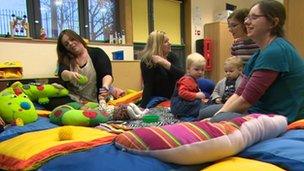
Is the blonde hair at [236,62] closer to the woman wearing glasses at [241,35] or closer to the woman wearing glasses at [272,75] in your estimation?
the woman wearing glasses at [241,35]

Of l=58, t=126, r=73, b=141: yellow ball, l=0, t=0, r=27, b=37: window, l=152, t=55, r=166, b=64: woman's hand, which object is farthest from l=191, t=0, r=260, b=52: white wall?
l=58, t=126, r=73, b=141: yellow ball

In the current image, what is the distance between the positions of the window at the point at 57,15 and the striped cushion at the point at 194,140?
3.08 m

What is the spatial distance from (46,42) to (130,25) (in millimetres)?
1339

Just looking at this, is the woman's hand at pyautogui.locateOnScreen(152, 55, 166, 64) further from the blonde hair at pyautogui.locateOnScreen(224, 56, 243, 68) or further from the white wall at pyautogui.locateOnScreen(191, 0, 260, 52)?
the white wall at pyautogui.locateOnScreen(191, 0, 260, 52)

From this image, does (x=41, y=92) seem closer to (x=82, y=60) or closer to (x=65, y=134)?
(x=82, y=60)

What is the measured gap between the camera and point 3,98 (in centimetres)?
198

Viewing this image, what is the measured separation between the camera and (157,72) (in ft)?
8.27

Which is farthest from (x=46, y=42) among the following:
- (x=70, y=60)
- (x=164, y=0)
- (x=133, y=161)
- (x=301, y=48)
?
(x=133, y=161)

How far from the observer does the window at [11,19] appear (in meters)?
3.28

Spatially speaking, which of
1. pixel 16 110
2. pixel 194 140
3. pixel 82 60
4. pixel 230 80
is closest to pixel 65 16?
pixel 82 60

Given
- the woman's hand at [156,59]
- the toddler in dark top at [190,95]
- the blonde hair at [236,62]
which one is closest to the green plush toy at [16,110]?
the toddler in dark top at [190,95]

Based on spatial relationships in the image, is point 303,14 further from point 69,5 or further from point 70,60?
point 69,5

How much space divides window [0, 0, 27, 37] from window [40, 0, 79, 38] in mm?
337

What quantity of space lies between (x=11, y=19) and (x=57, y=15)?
0.66 m
